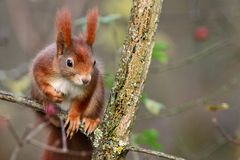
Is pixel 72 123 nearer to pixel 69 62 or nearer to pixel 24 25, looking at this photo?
pixel 69 62

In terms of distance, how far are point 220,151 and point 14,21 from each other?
1934mm

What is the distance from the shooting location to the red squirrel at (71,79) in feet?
8.41

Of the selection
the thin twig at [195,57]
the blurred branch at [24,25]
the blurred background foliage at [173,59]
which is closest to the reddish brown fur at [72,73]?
the thin twig at [195,57]

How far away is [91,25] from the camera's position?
8.11 feet

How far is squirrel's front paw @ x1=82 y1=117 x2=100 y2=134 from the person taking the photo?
2309 mm

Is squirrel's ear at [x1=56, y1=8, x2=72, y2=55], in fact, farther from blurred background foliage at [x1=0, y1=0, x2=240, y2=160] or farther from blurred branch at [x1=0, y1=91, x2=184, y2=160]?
blurred background foliage at [x1=0, y1=0, x2=240, y2=160]

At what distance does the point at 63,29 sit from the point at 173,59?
3209 mm

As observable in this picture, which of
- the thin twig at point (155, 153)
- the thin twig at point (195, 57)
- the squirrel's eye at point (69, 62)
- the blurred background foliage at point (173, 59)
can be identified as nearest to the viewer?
the thin twig at point (155, 153)

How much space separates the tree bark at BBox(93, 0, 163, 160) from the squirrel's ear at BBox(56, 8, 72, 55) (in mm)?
337

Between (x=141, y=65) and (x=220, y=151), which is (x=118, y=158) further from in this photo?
(x=220, y=151)

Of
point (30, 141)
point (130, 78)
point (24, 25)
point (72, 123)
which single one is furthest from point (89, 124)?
point (24, 25)

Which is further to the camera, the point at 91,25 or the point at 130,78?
the point at 91,25

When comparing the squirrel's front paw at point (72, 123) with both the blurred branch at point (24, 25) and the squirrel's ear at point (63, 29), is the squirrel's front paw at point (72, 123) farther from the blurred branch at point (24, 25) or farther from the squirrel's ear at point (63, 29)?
the blurred branch at point (24, 25)

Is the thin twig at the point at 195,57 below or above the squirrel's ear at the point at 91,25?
above
